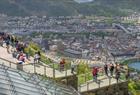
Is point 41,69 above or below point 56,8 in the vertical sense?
above

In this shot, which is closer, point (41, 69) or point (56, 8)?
point (41, 69)

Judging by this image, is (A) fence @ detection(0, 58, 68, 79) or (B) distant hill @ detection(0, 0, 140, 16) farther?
(B) distant hill @ detection(0, 0, 140, 16)

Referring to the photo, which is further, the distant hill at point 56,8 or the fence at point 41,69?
the distant hill at point 56,8

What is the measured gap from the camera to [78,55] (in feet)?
229

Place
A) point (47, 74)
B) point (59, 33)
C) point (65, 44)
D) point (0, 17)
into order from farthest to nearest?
point (0, 17) < point (59, 33) < point (65, 44) < point (47, 74)

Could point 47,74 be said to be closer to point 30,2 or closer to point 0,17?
point 0,17

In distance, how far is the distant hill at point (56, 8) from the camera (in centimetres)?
10925

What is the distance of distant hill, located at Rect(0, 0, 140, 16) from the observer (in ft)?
358

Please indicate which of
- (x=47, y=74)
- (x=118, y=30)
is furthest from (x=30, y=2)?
(x=47, y=74)

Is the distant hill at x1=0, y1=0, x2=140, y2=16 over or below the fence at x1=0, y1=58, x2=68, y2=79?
below

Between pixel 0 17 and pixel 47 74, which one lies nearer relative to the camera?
pixel 47 74

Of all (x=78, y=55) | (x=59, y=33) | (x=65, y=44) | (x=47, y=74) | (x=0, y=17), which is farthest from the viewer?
(x=0, y=17)

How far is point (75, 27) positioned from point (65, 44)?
23652 mm

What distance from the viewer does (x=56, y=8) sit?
11338 cm
